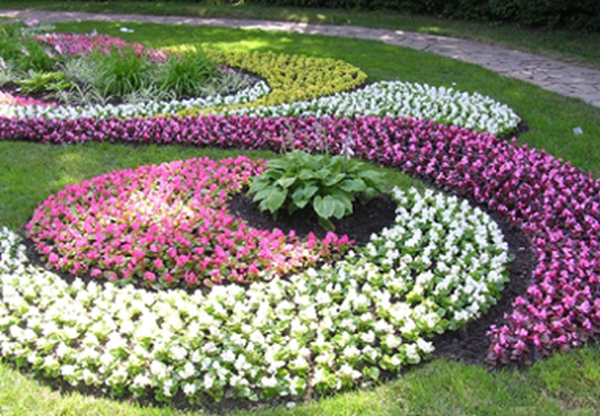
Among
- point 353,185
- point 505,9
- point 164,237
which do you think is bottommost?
point 164,237

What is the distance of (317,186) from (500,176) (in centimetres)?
157

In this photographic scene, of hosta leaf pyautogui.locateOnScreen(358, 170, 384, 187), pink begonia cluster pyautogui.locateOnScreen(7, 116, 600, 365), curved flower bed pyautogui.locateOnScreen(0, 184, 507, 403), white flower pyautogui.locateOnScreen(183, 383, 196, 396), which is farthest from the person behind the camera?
hosta leaf pyautogui.locateOnScreen(358, 170, 384, 187)

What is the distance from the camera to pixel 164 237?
414 cm

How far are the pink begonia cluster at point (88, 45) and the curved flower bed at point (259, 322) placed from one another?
5.31 meters

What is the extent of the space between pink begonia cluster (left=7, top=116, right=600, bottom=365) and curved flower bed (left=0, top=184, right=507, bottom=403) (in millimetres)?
348

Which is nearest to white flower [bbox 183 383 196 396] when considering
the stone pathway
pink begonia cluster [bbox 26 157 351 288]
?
pink begonia cluster [bbox 26 157 351 288]

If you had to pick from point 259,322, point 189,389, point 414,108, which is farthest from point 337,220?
point 414,108

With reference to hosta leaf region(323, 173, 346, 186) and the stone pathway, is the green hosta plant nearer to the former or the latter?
hosta leaf region(323, 173, 346, 186)

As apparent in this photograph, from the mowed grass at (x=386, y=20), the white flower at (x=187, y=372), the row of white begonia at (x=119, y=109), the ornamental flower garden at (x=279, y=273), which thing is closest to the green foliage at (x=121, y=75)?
the row of white begonia at (x=119, y=109)

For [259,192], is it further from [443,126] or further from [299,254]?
[443,126]

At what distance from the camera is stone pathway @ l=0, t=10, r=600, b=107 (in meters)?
8.16

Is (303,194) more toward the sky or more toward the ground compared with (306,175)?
more toward the ground

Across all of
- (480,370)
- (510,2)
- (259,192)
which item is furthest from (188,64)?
(510,2)

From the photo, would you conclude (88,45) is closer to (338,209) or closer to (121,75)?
(121,75)
